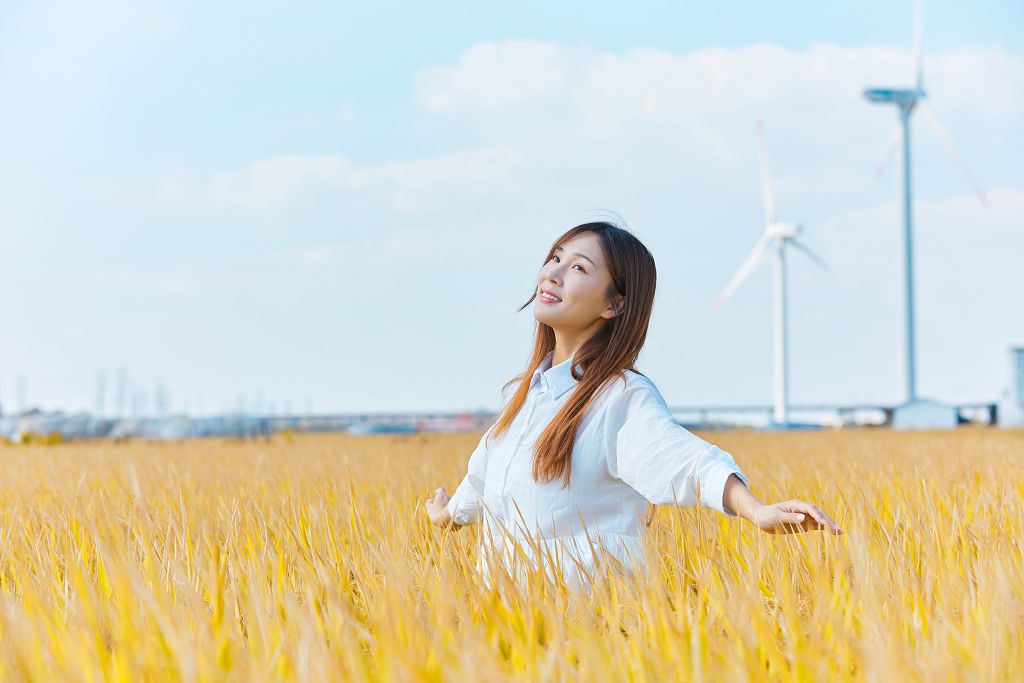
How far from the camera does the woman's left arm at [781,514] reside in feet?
6.95

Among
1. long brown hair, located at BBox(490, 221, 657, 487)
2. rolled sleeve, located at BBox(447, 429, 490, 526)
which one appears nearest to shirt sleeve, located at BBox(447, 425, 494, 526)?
rolled sleeve, located at BBox(447, 429, 490, 526)

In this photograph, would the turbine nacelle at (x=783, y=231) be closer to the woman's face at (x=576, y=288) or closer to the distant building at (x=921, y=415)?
the distant building at (x=921, y=415)

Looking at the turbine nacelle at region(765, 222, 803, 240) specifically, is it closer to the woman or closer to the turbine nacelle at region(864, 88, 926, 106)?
the turbine nacelle at region(864, 88, 926, 106)

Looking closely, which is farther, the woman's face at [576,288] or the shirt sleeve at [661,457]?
the woman's face at [576,288]

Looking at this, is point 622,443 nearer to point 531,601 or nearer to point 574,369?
point 574,369

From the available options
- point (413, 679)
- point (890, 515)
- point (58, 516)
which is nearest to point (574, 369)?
point (413, 679)

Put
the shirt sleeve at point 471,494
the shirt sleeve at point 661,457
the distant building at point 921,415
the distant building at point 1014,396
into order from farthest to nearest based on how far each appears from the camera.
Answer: the distant building at point 1014,396, the distant building at point 921,415, the shirt sleeve at point 471,494, the shirt sleeve at point 661,457

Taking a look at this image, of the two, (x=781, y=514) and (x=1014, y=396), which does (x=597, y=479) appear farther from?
(x=1014, y=396)

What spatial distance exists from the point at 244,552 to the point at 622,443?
141cm

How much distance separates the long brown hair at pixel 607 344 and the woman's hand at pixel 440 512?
1.31ft

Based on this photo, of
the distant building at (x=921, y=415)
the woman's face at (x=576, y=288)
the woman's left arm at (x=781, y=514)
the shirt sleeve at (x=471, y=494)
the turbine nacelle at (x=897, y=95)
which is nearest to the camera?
the woman's left arm at (x=781, y=514)

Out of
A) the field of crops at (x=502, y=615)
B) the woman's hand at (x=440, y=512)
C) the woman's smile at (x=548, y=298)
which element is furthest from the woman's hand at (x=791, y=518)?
the woman's hand at (x=440, y=512)

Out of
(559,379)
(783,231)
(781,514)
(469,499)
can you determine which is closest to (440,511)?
(469,499)

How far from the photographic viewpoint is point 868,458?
345 inches
